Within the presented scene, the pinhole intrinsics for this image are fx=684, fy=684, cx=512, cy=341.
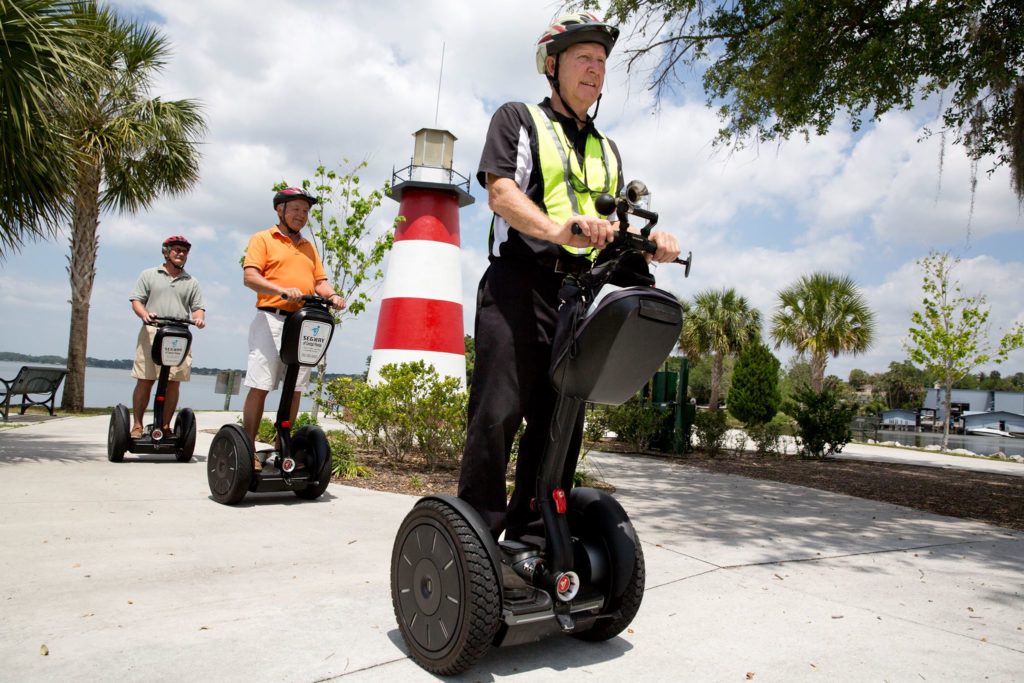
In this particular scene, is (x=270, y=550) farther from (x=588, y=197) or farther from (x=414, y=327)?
(x=414, y=327)

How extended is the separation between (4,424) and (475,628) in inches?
396

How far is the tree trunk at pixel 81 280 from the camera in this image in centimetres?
1370

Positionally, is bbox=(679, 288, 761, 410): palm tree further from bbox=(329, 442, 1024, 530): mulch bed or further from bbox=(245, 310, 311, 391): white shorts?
bbox=(245, 310, 311, 391): white shorts

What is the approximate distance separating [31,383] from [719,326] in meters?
29.0

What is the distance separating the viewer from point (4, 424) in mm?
9305

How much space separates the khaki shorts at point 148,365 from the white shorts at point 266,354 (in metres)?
2.14

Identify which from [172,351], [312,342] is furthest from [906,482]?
[172,351]

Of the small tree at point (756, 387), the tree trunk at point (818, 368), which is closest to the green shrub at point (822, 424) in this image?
the small tree at point (756, 387)

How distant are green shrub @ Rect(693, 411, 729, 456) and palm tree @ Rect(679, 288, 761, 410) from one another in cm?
2212

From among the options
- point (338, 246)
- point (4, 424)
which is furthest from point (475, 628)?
point (4, 424)

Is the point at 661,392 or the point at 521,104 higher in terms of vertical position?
the point at 521,104

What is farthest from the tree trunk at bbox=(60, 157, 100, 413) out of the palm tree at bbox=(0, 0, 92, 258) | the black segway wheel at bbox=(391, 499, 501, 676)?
the black segway wheel at bbox=(391, 499, 501, 676)

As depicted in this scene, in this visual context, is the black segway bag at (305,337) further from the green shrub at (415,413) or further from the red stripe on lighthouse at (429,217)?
the red stripe on lighthouse at (429,217)

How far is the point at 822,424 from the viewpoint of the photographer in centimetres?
1172
